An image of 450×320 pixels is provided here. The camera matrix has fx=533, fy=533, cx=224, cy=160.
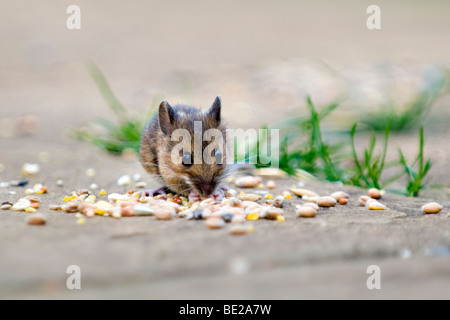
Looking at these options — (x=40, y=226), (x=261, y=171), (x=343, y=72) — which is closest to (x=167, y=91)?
(x=343, y=72)

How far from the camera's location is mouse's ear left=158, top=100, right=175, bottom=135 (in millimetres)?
3938

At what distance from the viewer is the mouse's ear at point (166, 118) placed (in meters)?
3.94

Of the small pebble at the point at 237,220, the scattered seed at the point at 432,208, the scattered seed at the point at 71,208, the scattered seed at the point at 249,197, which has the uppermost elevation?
the scattered seed at the point at 71,208

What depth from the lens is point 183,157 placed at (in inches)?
145

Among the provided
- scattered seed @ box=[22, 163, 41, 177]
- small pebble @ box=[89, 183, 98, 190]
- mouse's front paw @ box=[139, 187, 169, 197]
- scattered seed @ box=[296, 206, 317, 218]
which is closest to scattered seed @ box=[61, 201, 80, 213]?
mouse's front paw @ box=[139, 187, 169, 197]

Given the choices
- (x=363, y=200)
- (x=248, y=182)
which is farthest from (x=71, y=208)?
(x=363, y=200)

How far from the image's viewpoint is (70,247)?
2510 mm

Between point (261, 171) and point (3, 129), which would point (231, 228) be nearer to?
point (261, 171)

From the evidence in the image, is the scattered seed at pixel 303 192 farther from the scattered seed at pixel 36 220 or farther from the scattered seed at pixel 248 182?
the scattered seed at pixel 36 220

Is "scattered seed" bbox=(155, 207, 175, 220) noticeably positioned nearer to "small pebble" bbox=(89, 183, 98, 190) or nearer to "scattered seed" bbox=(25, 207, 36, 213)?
"scattered seed" bbox=(25, 207, 36, 213)

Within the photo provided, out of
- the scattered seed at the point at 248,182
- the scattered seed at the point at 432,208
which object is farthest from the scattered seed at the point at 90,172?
the scattered seed at the point at 432,208

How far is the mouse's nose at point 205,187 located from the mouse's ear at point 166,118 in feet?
1.73

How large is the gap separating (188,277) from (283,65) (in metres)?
8.70

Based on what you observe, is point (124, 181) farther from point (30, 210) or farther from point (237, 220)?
point (237, 220)
